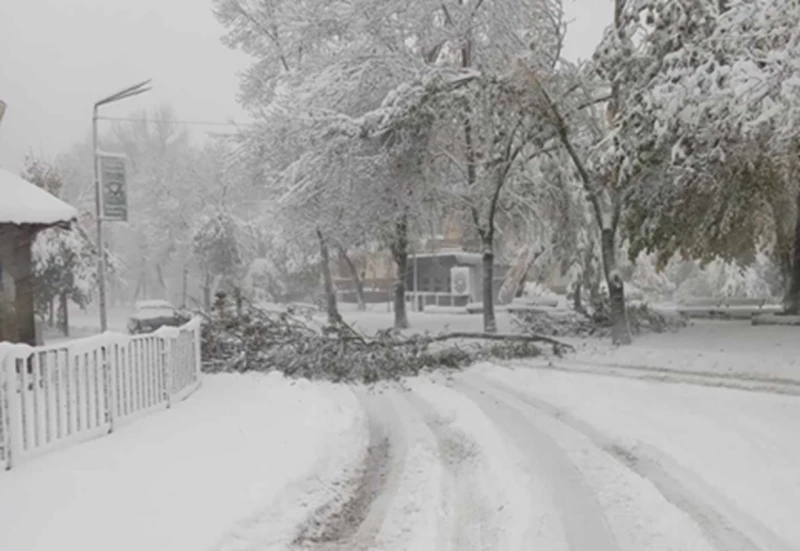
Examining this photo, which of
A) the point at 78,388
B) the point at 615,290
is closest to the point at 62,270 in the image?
the point at 78,388

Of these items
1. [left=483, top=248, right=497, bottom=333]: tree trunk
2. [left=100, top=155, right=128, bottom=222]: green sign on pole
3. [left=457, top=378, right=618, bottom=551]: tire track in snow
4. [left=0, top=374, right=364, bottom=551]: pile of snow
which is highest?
[left=100, top=155, right=128, bottom=222]: green sign on pole

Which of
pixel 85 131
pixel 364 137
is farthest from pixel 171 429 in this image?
pixel 85 131

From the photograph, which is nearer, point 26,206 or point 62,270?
point 26,206

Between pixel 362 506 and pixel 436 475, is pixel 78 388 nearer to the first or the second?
pixel 362 506

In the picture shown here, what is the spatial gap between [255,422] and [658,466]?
13.8 ft

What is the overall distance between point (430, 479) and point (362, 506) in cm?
76

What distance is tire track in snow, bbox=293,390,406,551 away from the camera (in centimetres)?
400

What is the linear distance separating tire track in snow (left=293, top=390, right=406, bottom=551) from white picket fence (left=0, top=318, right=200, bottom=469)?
2684mm

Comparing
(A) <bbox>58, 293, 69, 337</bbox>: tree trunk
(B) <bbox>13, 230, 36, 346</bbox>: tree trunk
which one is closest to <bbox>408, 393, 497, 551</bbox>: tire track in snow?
(B) <bbox>13, 230, 36, 346</bbox>: tree trunk

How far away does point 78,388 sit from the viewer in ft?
19.1

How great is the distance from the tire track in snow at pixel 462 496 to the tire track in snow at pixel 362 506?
17.6 inches

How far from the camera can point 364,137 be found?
13984 millimetres

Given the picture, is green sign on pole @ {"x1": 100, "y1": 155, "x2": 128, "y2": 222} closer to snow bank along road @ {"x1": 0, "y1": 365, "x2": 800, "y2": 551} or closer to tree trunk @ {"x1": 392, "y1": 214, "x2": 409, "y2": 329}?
tree trunk @ {"x1": 392, "y1": 214, "x2": 409, "y2": 329}

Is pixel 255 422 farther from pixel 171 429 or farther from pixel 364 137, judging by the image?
pixel 364 137
